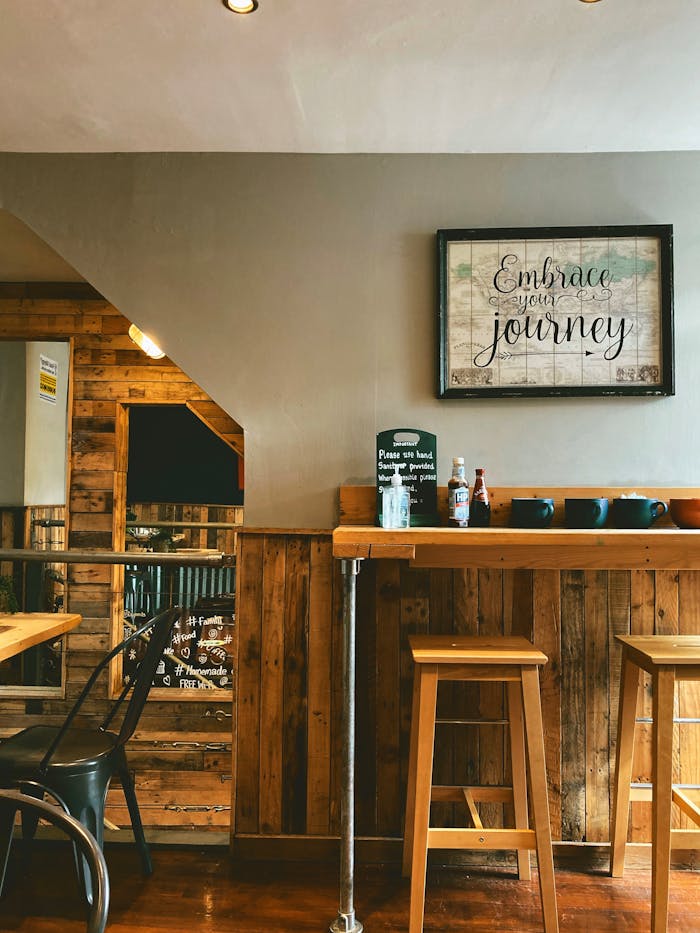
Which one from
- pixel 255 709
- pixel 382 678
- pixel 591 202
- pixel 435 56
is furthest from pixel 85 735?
pixel 591 202

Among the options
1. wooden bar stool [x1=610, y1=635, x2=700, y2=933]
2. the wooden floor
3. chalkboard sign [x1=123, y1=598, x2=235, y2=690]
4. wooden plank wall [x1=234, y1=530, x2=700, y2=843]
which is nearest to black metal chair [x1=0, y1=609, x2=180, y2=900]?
the wooden floor

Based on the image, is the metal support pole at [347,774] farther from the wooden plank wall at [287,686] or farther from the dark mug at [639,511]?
the dark mug at [639,511]

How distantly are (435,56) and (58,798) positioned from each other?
7.34ft

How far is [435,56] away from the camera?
200 centimetres

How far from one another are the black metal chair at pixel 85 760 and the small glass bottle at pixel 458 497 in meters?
0.93

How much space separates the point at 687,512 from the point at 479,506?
625mm

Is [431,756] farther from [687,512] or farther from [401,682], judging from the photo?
[687,512]

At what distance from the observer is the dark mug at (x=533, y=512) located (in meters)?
2.26

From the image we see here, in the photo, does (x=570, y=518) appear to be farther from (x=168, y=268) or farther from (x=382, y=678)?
(x=168, y=268)

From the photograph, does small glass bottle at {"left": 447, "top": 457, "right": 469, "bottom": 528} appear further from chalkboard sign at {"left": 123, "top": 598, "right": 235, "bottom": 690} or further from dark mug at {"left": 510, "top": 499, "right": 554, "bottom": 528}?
chalkboard sign at {"left": 123, "top": 598, "right": 235, "bottom": 690}

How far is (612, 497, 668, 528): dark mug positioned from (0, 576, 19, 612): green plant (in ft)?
12.0

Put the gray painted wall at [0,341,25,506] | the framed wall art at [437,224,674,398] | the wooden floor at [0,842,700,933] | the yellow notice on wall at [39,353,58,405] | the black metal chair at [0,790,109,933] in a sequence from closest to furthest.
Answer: the black metal chair at [0,790,109,933] → the wooden floor at [0,842,700,933] → the framed wall art at [437,224,674,398] → the gray painted wall at [0,341,25,506] → the yellow notice on wall at [39,353,58,405]

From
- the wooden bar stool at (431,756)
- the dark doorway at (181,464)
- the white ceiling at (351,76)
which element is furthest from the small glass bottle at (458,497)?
the dark doorway at (181,464)

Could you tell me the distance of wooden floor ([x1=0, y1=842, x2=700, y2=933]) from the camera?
2.07m
